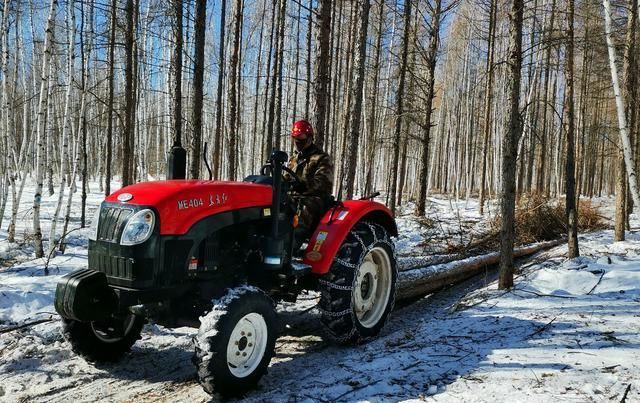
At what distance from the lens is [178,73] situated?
7.87 metres

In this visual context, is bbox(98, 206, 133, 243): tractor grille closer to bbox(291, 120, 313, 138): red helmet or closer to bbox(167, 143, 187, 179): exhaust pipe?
bbox(167, 143, 187, 179): exhaust pipe

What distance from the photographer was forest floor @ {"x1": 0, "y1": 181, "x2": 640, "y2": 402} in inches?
115

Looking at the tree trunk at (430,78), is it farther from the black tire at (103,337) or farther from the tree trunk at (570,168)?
the black tire at (103,337)

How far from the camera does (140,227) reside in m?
2.82

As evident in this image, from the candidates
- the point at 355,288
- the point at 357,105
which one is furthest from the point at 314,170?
the point at 357,105

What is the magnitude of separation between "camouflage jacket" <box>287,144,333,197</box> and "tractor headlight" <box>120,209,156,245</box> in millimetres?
1633

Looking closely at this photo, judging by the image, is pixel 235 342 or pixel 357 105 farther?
pixel 357 105

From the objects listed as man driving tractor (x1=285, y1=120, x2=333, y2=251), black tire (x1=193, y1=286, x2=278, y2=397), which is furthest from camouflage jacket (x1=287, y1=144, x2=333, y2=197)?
black tire (x1=193, y1=286, x2=278, y2=397)

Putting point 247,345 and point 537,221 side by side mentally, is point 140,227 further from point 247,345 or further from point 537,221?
point 537,221

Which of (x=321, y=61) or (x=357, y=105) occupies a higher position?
(x=321, y=61)

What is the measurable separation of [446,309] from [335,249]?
2.04m

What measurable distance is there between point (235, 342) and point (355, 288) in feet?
4.60

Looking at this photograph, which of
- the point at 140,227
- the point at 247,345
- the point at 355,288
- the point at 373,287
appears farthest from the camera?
the point at 373,287

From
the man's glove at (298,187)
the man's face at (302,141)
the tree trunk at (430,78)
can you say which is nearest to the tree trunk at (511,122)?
the man's face at (302,141)
